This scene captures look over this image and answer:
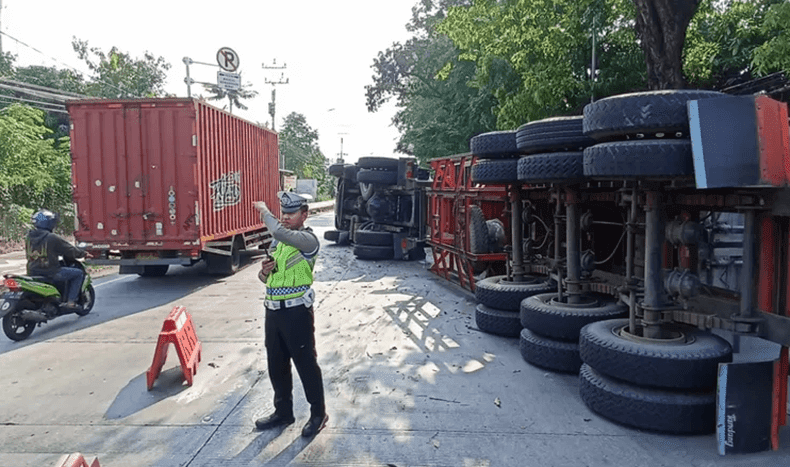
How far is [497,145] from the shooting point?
694cm

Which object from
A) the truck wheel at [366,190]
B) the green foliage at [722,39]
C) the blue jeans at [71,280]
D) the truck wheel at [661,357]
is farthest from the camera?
the truck wheel at [366,190]

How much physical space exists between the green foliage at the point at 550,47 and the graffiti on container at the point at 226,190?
578cm

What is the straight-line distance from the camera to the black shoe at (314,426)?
422 centimetres

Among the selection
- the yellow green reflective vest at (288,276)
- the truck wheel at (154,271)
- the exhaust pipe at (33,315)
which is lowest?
the truck wheel at (154,271)

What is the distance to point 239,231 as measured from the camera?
1254 cm

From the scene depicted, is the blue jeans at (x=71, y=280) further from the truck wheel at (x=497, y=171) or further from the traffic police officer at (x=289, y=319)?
the truck wheel at (x=497, y=171)

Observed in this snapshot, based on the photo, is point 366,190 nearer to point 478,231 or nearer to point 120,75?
point 478,231

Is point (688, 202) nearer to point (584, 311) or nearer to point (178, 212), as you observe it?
point (584, 311)

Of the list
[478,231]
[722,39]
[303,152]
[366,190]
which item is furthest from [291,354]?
[303,152]

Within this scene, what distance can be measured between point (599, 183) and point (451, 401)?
108 inches

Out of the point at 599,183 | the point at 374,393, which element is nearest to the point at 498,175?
the point at 599,183

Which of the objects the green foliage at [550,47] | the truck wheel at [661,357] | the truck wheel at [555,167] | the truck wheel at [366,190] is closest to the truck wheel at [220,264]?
the truck wheel at [366,190]

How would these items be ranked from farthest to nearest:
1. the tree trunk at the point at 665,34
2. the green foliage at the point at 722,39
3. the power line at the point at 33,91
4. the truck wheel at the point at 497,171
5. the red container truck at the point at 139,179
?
the power line at the point at 33,91 → the green foliage at the point at 722,39 → the red container truck at the point at 139,179 → the tree trunk at the point at 665,34 → the truck wheel at the point at 497,171

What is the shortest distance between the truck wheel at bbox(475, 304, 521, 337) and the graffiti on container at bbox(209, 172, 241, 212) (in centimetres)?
593
